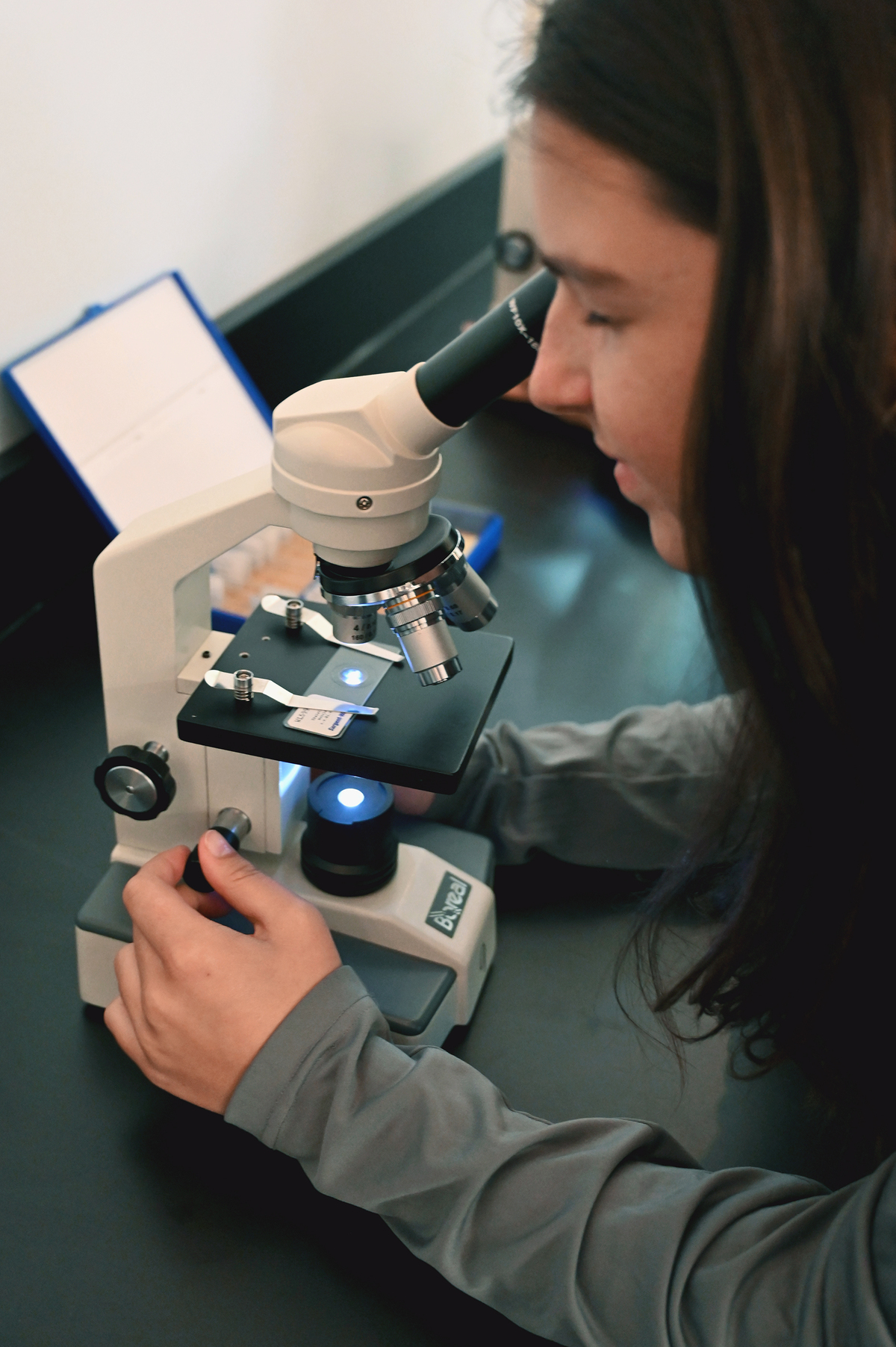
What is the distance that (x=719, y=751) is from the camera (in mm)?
832

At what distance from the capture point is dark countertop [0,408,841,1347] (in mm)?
655

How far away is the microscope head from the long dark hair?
0.14 meters

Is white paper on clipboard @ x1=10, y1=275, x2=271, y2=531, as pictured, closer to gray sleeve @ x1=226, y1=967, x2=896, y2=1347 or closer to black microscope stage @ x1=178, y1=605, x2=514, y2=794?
black microscope stage @ x1=178, y1=605, x2=514, y2=794

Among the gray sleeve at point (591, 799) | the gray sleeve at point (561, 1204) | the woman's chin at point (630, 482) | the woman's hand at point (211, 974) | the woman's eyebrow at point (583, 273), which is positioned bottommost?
the gray sleeve at point (591, 799)

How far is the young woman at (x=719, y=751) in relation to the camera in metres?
0.46

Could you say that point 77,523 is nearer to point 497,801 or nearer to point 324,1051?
point 497,801

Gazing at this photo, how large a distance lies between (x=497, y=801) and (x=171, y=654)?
0.34m

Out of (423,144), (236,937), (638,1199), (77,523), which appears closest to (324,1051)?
(236,937)

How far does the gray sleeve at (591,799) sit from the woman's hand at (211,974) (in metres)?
0.26

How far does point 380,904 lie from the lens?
32.1 inches

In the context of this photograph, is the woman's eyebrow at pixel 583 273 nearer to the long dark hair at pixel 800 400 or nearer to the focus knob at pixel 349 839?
the long dark hair at pixel 800 400

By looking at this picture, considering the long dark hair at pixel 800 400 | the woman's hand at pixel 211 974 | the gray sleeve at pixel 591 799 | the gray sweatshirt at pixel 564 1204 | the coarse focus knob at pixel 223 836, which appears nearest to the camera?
the long dark hair at pixel 800 400

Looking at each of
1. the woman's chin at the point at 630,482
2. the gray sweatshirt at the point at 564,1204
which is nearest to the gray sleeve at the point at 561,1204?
the gray sweatshirt at the point at 564,1204

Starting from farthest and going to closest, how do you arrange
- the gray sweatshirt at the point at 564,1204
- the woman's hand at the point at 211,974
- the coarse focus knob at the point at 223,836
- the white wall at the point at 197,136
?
the white wall at the point at 197,136, the coarse focus knob at the point at 223,836, the woman's hand at the point at 211,974, the gray sweatshirt at the point at 564,1204
